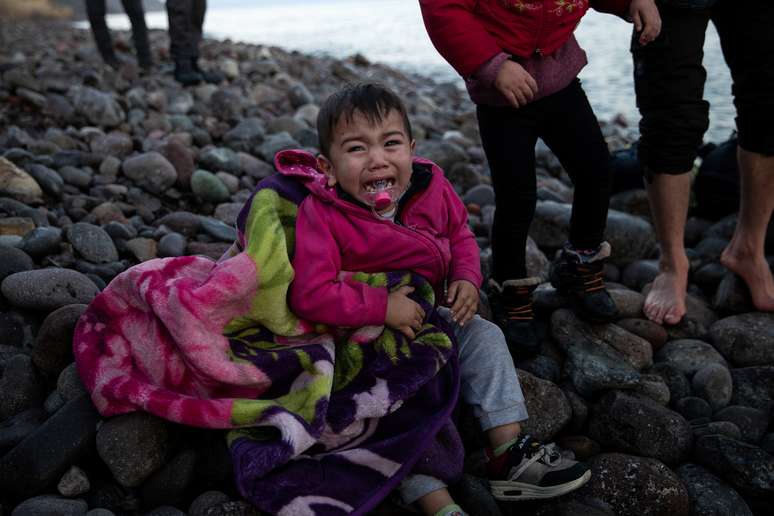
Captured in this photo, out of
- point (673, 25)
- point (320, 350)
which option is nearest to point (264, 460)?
point (320, 350)

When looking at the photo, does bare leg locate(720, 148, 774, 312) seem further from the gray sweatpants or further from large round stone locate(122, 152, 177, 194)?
large round stone locate(122, 152, 177, 194)

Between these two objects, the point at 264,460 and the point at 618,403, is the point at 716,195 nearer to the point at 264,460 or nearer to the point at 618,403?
the point at 618,403

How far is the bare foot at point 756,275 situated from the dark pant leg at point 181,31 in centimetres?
550

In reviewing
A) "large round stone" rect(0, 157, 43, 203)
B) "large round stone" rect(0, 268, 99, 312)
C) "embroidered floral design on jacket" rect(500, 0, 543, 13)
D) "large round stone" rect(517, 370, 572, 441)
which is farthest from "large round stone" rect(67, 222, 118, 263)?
"embroidered floral design on jacket" rect(500, 0, 543, 13)

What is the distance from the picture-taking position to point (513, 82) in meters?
2.19

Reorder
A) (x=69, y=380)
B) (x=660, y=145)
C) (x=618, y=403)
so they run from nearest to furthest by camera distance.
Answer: (x=69, y=380) → (x=618, y=403) → (x=660, y=145)

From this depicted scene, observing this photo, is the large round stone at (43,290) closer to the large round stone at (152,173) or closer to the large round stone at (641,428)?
the large round stone at (152,173)

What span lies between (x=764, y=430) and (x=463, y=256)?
1.19m

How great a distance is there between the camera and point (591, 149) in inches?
96.0

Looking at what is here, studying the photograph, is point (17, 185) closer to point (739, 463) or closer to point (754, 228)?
point (739, 463)

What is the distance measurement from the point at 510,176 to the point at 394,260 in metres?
0.59

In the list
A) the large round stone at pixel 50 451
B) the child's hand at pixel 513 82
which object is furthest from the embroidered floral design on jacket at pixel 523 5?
the large round stone at pixel 50 451

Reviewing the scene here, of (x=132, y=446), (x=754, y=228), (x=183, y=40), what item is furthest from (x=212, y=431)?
(x=183, y=40)

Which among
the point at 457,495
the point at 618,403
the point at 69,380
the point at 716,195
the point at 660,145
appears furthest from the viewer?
the point at 716,195
